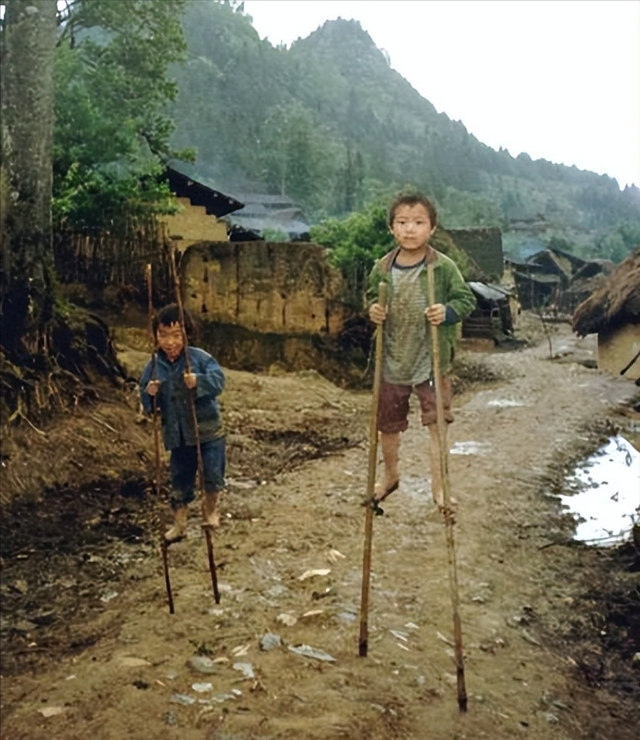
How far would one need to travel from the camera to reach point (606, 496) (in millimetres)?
7434

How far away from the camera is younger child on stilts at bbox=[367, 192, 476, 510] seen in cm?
273

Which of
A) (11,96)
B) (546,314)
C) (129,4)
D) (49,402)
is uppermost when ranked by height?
(129,4)

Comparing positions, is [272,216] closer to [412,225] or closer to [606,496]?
[606,496]

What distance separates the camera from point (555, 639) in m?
4.50

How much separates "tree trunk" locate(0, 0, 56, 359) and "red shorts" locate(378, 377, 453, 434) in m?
4.15

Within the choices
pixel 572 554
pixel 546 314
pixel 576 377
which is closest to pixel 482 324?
pixel 576 377

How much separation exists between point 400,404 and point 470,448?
20.9 ft

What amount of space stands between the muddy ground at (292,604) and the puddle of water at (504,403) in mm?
3995

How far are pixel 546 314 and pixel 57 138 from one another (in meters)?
22.1

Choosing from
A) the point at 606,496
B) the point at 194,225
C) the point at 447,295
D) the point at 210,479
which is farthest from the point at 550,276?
the point at 447,295

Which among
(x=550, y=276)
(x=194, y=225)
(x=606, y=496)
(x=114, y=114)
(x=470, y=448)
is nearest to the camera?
(x=606, y=496)

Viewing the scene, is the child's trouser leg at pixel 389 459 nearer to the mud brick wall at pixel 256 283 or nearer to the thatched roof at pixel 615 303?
the thatched roof at pixel 615 303

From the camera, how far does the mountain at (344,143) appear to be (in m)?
36.4

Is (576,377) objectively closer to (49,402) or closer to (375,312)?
(49,402)
